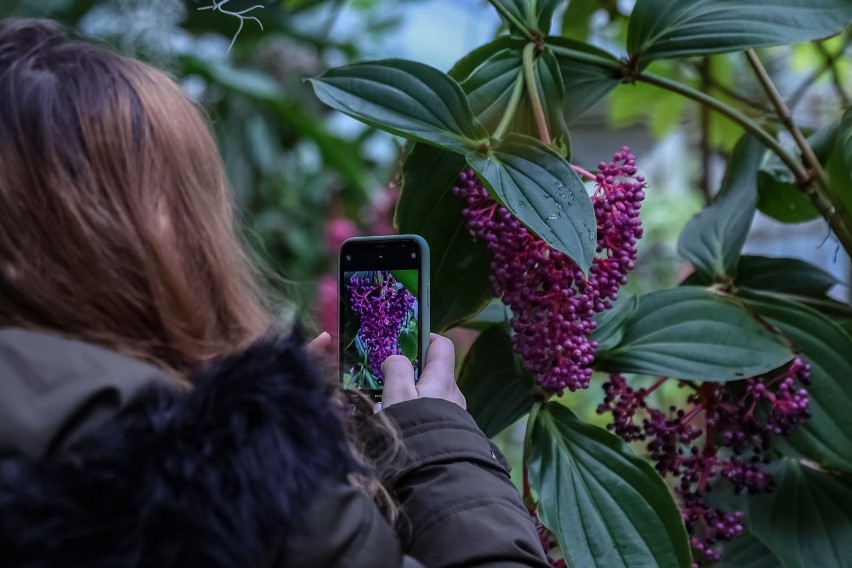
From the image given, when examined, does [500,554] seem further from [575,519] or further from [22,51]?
[22,51]

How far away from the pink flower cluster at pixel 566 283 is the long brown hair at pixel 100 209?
219 mm

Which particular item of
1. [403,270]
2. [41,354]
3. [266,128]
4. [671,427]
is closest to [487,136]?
[403,270]

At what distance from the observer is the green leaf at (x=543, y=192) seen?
0.62 metres

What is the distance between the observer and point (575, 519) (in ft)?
2.25

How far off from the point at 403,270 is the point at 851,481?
41 cm

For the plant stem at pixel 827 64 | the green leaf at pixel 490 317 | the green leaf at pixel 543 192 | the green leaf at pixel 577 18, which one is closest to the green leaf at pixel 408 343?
the green leaf at pixel 543 192

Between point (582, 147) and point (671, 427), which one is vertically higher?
point (582, 147)

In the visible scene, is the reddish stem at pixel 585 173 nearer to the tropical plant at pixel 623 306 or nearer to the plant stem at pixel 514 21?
the tropical plant at pixel 623 306

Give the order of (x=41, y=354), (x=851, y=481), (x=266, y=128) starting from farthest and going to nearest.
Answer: (x=266, y=128)
(x=851, y=481)
(x=41, y=354)

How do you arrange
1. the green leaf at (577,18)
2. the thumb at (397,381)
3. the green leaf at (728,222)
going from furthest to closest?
the green leaf at (577,18) → the green leaf at (728,222) → the thumb at (397,381)

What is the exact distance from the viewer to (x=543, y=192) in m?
0.66

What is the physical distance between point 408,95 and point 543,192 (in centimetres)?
13

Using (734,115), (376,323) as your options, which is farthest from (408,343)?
(734,115)

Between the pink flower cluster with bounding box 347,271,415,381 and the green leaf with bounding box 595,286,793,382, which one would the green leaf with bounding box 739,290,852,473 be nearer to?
the green leaf with bounding box 595,286,793,382
